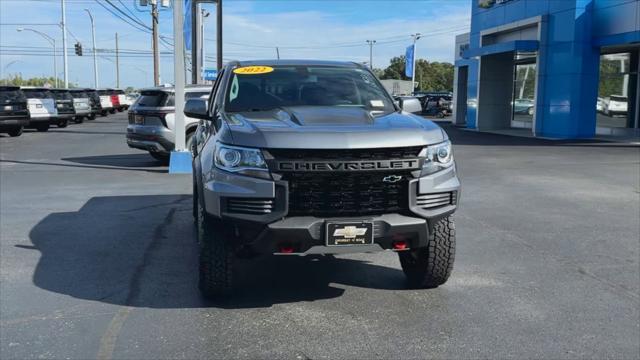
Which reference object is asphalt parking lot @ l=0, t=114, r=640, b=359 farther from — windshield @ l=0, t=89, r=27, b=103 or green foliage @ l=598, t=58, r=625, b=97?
green foliage @ l=598, t=58, r=625, b=97

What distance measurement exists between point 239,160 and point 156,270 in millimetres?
2072

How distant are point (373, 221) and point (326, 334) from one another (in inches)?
33.5

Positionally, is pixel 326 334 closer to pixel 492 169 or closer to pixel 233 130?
pixel 233 130

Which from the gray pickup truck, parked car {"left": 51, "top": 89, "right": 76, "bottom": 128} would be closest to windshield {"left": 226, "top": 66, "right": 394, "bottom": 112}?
the gray pickup truck

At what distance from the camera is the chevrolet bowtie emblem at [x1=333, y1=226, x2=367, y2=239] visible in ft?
14.7

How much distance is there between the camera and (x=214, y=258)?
4.87 m

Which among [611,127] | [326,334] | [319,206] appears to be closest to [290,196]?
[319,206]

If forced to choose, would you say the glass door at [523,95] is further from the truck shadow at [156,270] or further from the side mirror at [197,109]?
the side mirror at [197,109]

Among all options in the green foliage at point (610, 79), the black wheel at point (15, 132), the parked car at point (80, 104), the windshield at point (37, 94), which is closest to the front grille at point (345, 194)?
the black wheel at point (15, 132)

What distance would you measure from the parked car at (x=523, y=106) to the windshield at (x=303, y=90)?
27.4 metres

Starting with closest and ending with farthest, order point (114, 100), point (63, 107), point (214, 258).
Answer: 1. point (214, 258)
2. point (63, 107)
3. point (114, 100)

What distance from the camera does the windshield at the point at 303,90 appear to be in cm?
574

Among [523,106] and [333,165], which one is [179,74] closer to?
[333,165]


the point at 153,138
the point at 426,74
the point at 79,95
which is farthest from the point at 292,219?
the point at 426,74
